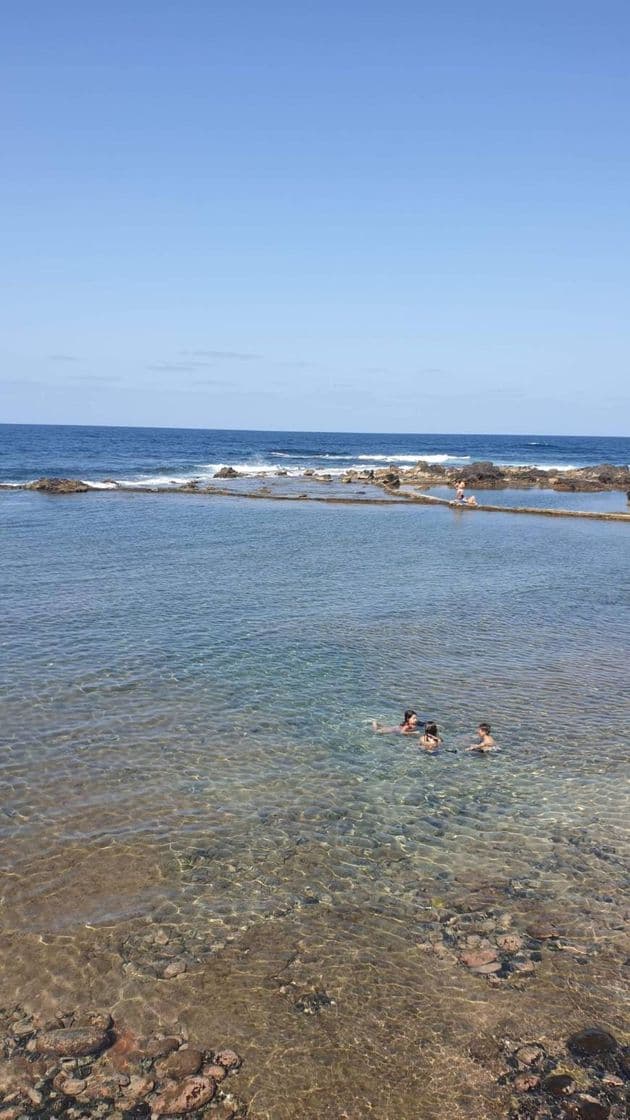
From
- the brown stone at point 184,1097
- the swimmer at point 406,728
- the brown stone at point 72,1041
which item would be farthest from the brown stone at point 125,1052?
the swimmer at point 406,728

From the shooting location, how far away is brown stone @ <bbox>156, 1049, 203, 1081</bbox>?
8094 mm

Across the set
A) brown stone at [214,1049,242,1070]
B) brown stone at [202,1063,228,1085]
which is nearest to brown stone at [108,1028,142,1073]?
brown stone at [202,1063,228,1085]

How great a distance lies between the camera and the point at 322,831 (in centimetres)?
1324

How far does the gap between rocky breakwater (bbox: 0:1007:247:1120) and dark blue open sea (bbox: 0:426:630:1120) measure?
0.89 feet

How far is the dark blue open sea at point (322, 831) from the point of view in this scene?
29.2 ft

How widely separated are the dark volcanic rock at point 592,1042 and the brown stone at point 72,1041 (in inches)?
218

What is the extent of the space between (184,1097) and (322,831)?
573 centimetres

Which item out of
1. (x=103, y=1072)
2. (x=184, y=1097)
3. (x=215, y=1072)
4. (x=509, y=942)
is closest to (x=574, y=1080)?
(x=509, y=942)

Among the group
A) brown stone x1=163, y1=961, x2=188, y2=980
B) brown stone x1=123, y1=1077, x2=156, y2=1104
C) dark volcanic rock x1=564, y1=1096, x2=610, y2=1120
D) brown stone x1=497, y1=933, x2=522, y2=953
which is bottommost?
brown stone x1=123, y1=1077, x2=156, y2=1104

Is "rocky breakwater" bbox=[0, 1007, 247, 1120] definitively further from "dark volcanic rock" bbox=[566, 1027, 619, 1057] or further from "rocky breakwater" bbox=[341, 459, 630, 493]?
"rocky breakwater" bbox=[341, 459, 630, 493]

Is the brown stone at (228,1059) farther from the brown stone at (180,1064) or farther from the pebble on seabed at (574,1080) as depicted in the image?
the pebble on seabed at (574,1080)

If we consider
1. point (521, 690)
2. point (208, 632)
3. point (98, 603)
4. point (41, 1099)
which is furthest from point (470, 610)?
point (41, 1099)

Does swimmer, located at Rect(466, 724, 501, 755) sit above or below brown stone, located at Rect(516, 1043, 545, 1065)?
above

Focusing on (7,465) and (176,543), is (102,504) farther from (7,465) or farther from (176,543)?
(7,465)
